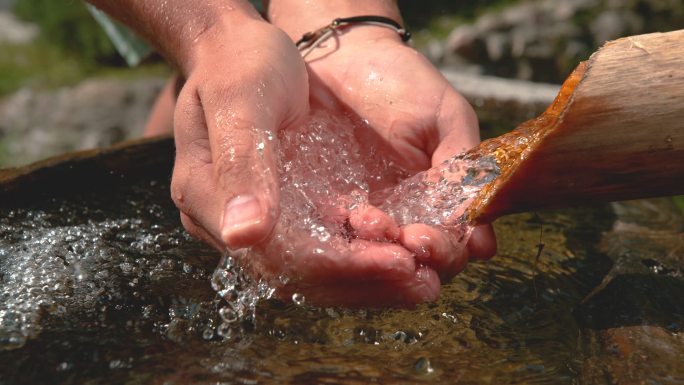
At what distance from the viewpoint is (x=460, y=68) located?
571cm

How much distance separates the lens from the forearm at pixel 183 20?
2318mm

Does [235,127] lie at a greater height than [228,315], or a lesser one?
greater

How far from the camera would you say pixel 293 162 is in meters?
2.26

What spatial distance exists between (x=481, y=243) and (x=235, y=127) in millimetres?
818

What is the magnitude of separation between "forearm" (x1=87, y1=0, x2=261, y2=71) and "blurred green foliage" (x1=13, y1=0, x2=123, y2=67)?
5.86 m

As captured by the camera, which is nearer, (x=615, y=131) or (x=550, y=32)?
(x=615, y=131)

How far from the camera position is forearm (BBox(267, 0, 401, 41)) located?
304 centimetres

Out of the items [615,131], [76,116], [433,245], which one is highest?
[615,131]

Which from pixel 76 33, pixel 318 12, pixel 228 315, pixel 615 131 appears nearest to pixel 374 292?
pixel 228 315

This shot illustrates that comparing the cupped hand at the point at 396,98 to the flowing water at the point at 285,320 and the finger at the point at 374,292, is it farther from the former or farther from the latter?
the finger at the point at 374,292

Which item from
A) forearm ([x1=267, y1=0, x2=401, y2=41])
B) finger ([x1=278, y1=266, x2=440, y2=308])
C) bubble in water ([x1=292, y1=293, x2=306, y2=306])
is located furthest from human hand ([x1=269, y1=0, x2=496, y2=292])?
bubble in water ([x1=292, y1=293, x2=306, y2=306])

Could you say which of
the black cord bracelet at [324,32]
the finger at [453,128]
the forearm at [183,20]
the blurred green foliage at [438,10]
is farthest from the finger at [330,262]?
the blurred green foliage at [438,10]

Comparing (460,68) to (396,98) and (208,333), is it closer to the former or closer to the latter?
(396,98)

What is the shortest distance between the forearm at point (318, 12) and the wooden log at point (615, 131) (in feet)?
4.21
